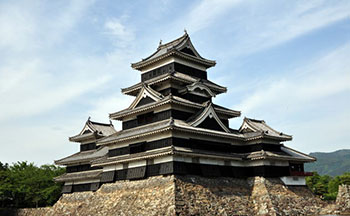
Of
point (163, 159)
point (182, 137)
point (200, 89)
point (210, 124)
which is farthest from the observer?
point (200, 89)

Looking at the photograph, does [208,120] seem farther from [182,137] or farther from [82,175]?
[82,175]

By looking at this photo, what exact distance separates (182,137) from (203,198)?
501cm

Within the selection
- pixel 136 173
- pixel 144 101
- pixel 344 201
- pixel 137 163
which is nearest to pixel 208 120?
pixel 144 101

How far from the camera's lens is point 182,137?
1077 inches

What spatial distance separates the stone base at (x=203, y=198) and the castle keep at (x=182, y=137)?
0.74 meters

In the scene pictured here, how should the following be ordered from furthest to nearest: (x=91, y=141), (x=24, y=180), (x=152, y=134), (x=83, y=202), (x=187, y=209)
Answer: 1. (x=24, y=180)
2. (x=91, y=141)
3. (x=83, y=202)
4. (x=152, y=134)
5. (x=187, y=209)

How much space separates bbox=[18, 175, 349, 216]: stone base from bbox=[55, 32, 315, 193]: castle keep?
29.0 inches

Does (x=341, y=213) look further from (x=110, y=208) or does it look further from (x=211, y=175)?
(x=110, y=208)

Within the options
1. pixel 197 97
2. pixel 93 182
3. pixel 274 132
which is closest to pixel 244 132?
pixel 274 132

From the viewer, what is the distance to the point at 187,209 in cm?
2369

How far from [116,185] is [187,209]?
824 cm

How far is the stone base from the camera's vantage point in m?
24.4

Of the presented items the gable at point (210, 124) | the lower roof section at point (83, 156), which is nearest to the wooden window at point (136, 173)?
the gable at point (210, 124)

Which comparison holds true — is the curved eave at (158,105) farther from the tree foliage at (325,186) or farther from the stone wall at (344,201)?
the tree foliage at (325,186)
